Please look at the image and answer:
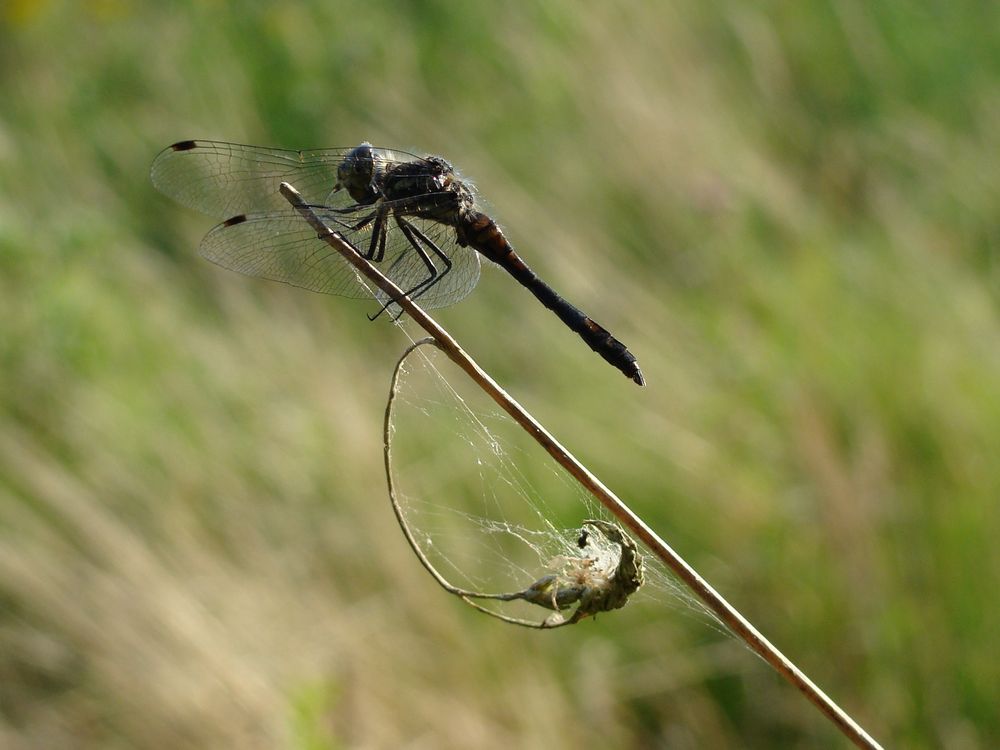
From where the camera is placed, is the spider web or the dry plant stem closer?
the dry plant stem

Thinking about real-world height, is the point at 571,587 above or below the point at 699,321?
above

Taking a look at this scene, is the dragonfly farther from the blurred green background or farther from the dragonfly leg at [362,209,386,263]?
the blurred green background

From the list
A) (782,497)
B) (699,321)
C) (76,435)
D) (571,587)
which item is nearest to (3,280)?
(76,435)

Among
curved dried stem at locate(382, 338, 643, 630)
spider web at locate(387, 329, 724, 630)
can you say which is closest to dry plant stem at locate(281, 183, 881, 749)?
curved dried stem at locate(382, 338, 643, 630)

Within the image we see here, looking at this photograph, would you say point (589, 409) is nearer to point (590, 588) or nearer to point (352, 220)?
point (352, 220)

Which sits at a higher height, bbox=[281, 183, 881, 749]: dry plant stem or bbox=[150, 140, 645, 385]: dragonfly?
bbox=[150, 140, 645, 385]: dragonfly

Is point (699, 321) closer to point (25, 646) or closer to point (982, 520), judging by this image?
point (982, 520)

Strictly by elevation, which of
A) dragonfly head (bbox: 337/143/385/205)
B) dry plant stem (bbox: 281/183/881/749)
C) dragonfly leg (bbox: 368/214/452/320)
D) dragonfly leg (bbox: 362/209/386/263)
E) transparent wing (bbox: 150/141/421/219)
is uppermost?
transparent wing (bbox: 150/141/421/219)

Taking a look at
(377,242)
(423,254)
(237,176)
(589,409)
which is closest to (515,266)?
(423,254)
